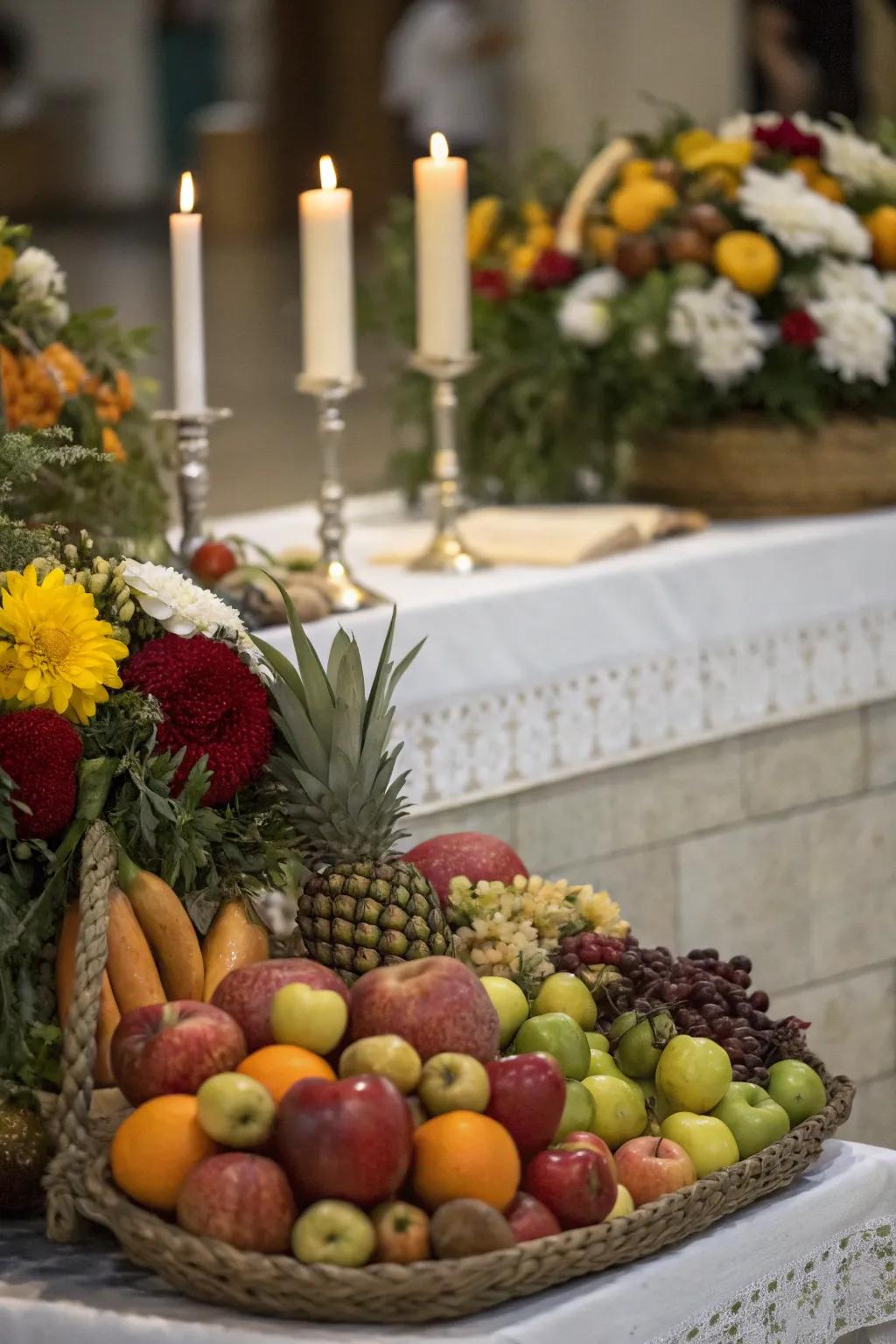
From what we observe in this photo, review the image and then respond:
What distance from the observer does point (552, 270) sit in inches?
145

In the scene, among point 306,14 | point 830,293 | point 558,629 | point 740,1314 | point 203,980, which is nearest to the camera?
point 740,1314

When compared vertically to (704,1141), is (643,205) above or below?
above

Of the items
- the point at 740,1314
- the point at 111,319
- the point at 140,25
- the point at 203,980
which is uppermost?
the point at 140,25

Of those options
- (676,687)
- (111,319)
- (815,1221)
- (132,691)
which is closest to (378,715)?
(132,691)

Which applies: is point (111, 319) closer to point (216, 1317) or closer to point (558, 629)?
point (558, 629)

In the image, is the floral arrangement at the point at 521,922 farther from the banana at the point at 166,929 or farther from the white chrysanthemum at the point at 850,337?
the white chrysanthemum at the point at 850,337

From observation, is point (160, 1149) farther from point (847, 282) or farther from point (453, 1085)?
point (847, 282)

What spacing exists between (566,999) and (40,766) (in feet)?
1.55

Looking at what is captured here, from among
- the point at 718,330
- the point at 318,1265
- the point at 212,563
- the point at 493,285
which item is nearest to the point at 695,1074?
the point at 318,1265

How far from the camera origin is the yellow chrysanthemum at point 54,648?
5.72ft

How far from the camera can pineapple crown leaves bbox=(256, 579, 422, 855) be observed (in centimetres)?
186

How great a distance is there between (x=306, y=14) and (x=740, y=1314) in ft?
57.2

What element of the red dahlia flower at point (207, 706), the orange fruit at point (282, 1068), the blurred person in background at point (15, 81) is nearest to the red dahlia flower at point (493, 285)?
the red dahlia flower at point (207, 706)

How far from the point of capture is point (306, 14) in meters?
18.0
